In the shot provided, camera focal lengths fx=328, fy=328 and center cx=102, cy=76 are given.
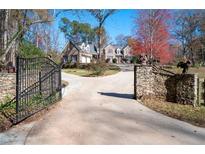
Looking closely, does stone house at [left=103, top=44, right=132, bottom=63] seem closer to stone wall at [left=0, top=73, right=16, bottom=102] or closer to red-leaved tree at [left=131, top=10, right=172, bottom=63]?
red-leaved tree at [left=131, top=10, right=172, bottom=63]

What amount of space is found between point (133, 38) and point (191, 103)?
213 centimetres

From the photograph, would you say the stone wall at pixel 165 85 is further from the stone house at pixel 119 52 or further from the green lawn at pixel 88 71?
the green lawn at pixel 88 71

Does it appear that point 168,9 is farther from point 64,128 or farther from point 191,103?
point 64,128

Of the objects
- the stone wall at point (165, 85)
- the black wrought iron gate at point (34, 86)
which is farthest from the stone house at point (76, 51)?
the stone wall at point (165, 85)

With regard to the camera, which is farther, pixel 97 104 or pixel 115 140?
pixel 97 104

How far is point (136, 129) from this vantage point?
213 inches

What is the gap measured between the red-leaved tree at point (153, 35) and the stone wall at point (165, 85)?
49 cm

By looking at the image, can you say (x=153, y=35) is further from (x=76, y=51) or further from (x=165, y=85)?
(x=76, y=51)

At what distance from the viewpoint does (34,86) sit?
660 cm

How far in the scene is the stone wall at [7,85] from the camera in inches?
279
